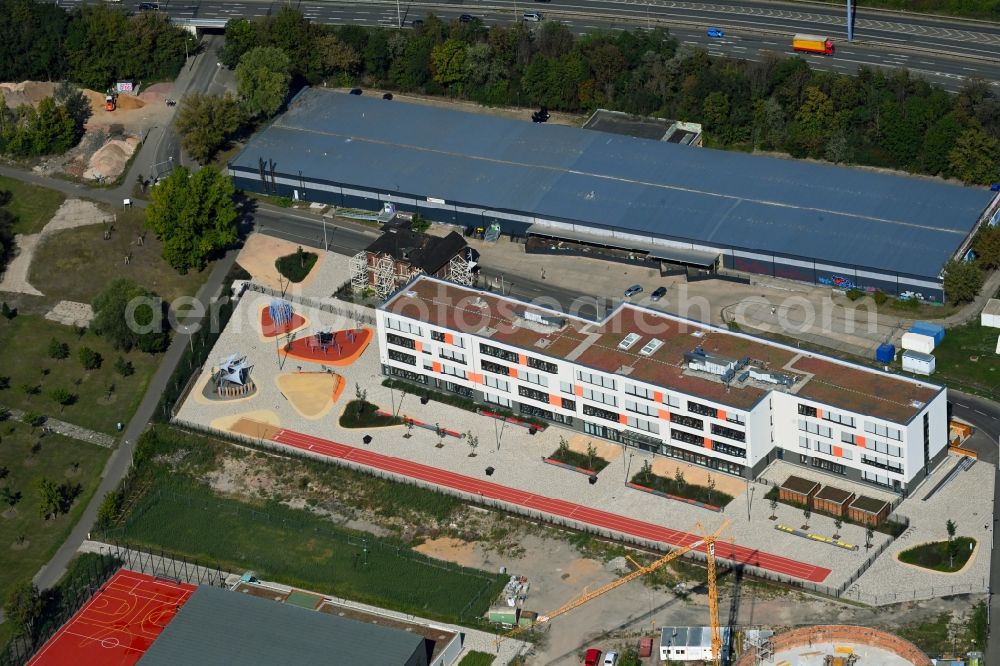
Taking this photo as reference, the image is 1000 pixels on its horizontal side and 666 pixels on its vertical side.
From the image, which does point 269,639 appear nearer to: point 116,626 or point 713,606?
point 116,626

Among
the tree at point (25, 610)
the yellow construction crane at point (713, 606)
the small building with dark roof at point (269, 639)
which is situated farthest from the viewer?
the tree at point (25, 610)

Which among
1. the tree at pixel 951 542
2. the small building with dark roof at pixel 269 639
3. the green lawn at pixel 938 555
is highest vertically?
the small building with dark roof at pixel 269 639

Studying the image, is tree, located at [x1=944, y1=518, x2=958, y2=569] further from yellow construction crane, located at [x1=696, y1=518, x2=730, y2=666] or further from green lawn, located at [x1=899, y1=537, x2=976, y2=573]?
yellow construction crane, located at [x1=696, y1=518, x2=730, y2=666]

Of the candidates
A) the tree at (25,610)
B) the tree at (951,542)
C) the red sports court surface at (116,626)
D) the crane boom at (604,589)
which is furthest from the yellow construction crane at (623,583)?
the tree at (25,610)

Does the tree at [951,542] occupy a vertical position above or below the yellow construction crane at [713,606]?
below

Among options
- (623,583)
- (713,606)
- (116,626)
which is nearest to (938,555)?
(713,606)

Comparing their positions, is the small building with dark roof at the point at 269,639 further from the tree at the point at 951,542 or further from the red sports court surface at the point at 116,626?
the tree at the point at 951,542
